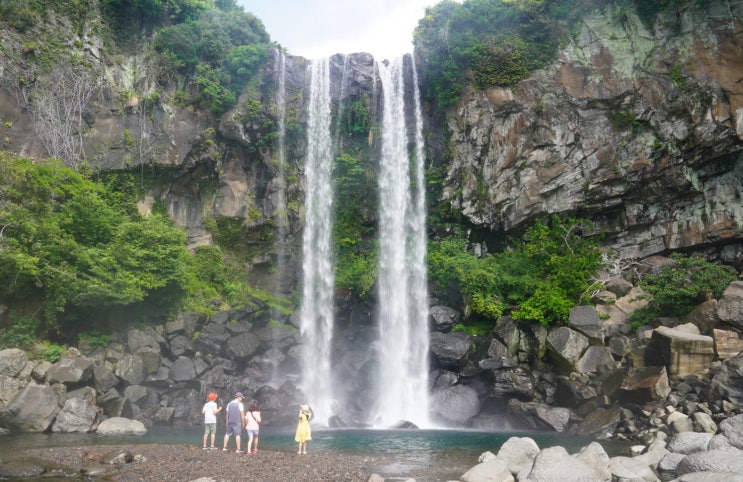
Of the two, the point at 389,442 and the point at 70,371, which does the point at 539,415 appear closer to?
the point at 389,442

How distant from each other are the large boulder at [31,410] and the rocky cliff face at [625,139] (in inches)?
754

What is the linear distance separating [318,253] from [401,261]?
4525 millimetres

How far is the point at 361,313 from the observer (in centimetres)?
2475

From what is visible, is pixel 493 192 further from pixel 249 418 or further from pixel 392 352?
pixel 249 418

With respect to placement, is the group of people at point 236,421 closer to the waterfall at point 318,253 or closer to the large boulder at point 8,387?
the large boulder at point 8,387

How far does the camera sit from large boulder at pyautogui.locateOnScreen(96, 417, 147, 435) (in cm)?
1555

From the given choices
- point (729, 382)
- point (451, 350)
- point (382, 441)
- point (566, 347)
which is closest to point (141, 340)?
point (382, 441)

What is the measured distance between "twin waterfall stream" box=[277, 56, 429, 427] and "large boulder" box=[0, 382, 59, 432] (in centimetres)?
942

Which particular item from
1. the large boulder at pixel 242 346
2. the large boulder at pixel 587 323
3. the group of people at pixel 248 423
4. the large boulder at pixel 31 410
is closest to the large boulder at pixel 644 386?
the large boulder at pixel 587 323

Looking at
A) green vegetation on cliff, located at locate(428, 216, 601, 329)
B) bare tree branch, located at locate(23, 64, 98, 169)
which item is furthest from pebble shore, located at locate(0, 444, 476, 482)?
bare tree branch, located at locate(23, 64, 98, 169)

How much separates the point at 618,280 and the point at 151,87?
25647 mm

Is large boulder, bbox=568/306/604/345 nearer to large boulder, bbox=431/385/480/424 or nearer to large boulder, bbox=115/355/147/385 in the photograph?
large boulder, bbox=431/385/480/424

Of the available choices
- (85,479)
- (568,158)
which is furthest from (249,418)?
(568,158)

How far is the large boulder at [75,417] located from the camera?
50.3ft
